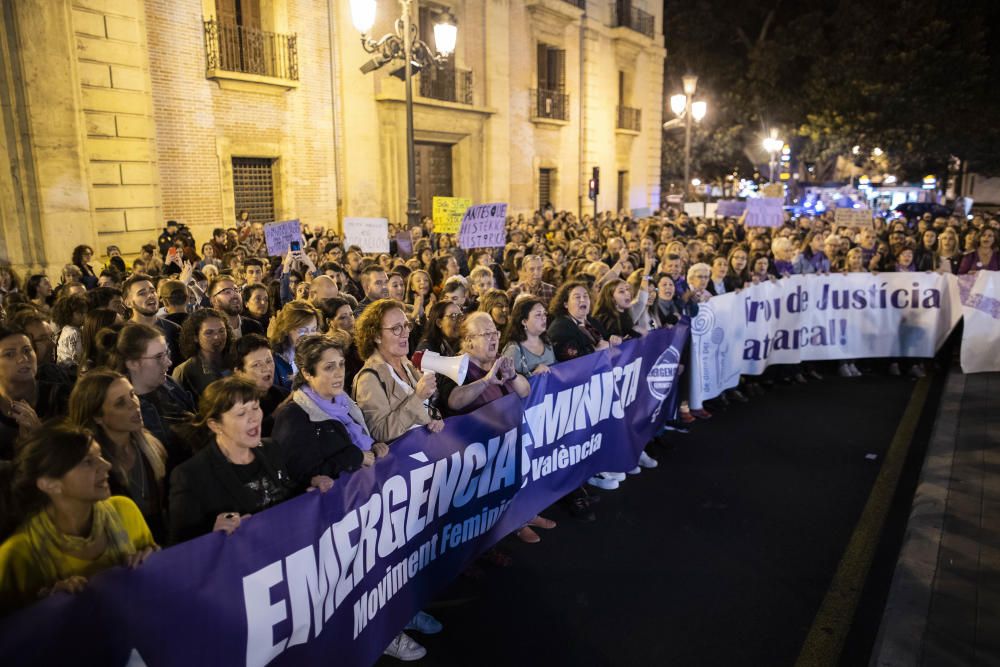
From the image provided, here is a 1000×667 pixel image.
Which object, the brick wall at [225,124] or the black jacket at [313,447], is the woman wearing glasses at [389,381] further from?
the brick wall at [225,124]

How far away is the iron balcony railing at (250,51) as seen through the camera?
47.0ft

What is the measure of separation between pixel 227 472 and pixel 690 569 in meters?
3.02

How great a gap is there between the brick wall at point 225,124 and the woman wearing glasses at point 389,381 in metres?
11.4

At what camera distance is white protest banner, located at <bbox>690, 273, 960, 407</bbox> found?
27.9ft

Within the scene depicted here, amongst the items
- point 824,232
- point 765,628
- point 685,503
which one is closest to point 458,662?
point 765,628

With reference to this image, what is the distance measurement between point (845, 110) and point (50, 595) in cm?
3533

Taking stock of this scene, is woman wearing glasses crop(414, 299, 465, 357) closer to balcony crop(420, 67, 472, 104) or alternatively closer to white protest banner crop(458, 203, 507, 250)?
white protest banner crop(458, 203, 507, 250)

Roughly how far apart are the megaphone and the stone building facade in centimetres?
979

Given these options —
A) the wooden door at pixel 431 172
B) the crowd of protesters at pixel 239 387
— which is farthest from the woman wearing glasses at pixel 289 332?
the wooden door at pixel 431 172

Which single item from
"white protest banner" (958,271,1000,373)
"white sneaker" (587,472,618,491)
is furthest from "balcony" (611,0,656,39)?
"white sneaker" (587,472,618,491)

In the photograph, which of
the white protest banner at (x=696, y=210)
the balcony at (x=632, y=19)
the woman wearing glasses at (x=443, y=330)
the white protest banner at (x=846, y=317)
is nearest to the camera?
the woman wearing glasses at (x=443, y=330)

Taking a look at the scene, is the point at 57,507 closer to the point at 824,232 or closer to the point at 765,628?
the point at 765,628

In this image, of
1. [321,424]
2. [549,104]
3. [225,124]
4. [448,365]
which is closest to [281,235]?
[448,365]

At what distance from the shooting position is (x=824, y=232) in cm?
1539
